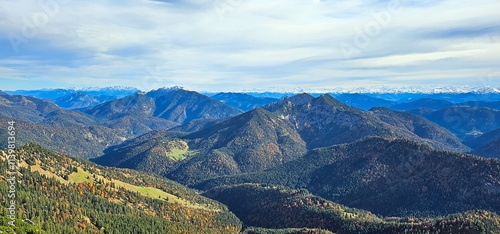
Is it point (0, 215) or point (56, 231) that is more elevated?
point (0, 215)

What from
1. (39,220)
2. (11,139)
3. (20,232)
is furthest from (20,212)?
(11,139)

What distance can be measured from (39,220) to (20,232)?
133 feet

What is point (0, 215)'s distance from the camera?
570ft

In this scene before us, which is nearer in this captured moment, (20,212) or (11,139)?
(11,139)

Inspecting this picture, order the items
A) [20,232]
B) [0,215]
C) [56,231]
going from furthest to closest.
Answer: [56,231] → [0,215] → [20,232]

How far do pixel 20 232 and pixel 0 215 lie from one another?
69.2ft

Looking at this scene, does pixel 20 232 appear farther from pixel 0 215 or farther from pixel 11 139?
pixel 11 139

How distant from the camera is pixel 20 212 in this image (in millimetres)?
197750

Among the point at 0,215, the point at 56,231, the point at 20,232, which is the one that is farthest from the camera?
the point at 56,231

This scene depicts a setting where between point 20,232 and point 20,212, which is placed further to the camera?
point 20,212

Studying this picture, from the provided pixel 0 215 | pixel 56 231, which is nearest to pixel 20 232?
pixel 0 215

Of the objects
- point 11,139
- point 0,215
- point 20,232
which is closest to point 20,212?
point 0,215

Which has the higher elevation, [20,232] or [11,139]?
[11,139]

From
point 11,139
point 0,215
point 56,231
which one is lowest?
point 56,231
